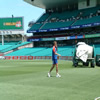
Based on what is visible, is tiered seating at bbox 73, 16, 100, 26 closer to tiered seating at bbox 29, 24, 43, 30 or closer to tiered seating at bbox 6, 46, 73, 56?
tiered seating at bbox 6, 46, 73, 56

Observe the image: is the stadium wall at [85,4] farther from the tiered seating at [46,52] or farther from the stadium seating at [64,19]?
the tiered seating at [46,52]

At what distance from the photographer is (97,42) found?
56469 millimetres

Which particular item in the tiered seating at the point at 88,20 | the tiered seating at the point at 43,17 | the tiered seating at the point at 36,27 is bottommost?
the tiered seating at the point at 36,27

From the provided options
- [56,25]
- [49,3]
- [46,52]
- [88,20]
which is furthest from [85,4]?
[46,52]

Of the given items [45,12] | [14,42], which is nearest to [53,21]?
[45,12]

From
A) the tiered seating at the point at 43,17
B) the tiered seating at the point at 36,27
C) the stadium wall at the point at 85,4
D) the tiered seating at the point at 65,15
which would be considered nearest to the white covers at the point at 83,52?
the stadium wall at the point at 85,4

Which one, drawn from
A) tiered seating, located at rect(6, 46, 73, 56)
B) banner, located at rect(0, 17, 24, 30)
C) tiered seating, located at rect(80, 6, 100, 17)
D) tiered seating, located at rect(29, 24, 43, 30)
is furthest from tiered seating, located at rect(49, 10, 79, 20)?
tiered seating, located at rect(6, 46, 73, 56)

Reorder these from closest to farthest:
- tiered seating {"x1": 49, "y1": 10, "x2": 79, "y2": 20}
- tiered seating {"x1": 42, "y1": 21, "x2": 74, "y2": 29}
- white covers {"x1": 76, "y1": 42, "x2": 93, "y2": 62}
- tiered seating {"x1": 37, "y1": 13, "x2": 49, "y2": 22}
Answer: white covers {"x1": 76, "y1": 42, "x2": 93, "y2": 62}
tiered seating {"x1": 42, "y1": 21, "x2": 74, "y2": 29}
tiered seating {"x1": 49, "y1": 10, "x2": 79, "y2": 20}
tiered seating {"x1": 37, "y1": 13, "x2": 49, "y2": 22}

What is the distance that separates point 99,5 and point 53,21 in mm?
14752

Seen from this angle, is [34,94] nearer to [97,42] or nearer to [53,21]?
[97,42]

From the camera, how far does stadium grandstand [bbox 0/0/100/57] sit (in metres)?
57.3

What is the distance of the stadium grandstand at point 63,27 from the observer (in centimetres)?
5734

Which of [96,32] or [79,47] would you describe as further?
[96,32]

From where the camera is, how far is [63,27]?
202 feet
